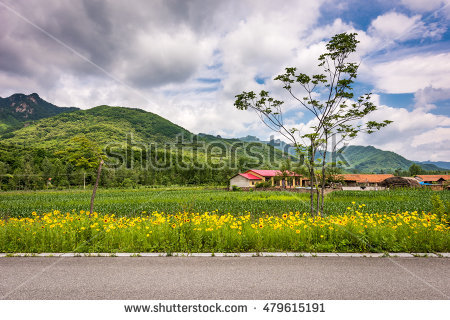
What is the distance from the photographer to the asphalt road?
4.08 m

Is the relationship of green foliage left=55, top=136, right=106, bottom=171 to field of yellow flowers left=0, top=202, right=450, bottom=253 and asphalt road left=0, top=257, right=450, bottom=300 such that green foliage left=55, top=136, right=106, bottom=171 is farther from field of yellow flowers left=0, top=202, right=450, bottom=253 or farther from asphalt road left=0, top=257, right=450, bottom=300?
asphalt road left=0, top=257, right=450, bottom=300

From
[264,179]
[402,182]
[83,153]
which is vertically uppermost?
[83,153]

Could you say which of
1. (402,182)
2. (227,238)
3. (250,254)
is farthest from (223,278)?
(402,182)

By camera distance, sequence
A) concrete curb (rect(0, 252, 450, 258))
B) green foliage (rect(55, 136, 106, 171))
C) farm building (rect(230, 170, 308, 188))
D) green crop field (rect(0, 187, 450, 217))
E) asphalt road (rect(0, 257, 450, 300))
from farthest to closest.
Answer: farm building (rect(230, 170, 308, 188)), green crop field (rect(0, 187, 450, 217)), green foliage (rect(55, 136, 106, 171)), concrete curb (rect(0, 252, 450, 258)), asphalt road (rect(0, 257, 450, 300))

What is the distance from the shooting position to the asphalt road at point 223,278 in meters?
4.08

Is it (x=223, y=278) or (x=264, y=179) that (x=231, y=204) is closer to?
(x=223, y=278)

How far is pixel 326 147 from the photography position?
34.2 feet

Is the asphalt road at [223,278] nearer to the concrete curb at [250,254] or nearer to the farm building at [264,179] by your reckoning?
the concrete curb at [250,254]

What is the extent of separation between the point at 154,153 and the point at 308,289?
13347 cm

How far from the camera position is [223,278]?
4.68 metres

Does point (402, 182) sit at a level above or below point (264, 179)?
below

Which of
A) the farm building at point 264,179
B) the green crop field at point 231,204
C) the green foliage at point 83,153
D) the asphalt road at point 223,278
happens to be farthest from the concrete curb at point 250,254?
the farm building at point 264,179

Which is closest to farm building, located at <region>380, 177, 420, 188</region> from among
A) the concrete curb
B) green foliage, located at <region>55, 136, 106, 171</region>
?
the concrete curb
